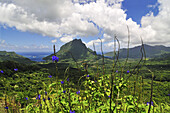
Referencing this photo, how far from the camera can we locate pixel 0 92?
698 centimetres

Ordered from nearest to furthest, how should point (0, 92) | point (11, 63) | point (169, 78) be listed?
point (0, 92)
point (11, 63)
point (169, 78)

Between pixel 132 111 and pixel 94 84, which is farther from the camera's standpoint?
pixel 94 84

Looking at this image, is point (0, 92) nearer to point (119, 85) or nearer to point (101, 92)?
point (101, 92)

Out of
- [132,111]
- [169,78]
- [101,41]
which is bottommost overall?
[169,78]

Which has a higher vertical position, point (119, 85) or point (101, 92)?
point (119, 85)

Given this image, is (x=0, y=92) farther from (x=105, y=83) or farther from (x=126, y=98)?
(x=126, y=98)

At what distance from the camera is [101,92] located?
3062mm

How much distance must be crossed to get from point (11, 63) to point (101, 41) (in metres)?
17.6

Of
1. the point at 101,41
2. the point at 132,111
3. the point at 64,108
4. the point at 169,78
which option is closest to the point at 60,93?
the point at 64,108

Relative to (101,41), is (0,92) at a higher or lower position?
lower

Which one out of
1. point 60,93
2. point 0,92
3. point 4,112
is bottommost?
point 0,92

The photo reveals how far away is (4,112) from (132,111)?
4.40 m

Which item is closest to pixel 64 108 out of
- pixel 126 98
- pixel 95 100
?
pixel 95 100

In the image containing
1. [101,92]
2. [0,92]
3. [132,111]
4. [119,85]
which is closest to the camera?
[119,85]
